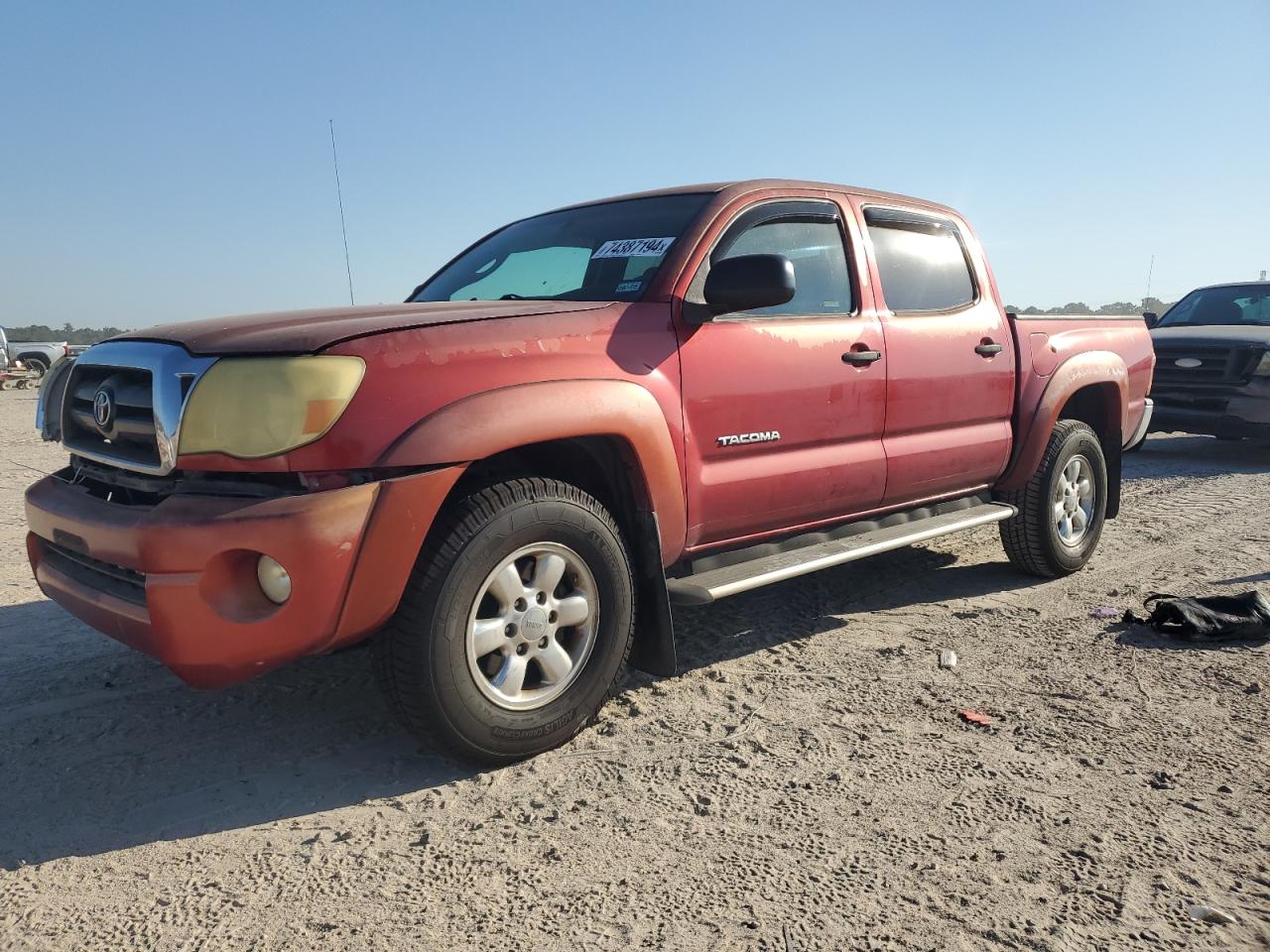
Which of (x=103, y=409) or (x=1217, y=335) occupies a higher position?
(x=103, y=409)

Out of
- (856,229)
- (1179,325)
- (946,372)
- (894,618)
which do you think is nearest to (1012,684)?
(894,618)

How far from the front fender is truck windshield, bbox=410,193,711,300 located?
0.55m

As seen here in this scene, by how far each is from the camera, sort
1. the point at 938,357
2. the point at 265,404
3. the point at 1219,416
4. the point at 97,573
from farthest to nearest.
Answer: the point at 1219,416 → the point at 938,357 → the point at 97,573 → the point at 265,404

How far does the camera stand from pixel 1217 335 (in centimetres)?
934

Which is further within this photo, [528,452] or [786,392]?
[786,392]

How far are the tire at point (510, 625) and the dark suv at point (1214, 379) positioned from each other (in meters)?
8.19

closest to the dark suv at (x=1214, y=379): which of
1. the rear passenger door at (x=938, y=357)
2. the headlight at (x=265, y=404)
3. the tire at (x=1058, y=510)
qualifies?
the tire at (x=1058, y=510)

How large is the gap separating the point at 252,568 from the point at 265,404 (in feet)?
1.43

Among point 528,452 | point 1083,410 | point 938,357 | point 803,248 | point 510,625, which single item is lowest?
point 510,625

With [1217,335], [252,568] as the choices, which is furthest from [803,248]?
[1217,335]

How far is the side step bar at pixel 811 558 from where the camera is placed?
3.23 m

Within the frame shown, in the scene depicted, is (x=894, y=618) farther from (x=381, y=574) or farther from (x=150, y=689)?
(x=150, y=689)

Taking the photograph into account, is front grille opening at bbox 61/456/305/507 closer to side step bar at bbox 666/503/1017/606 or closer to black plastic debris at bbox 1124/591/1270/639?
side step bar at bbox 666/503/1017/606

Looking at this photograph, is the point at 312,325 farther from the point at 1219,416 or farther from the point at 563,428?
the point at 1219,416
